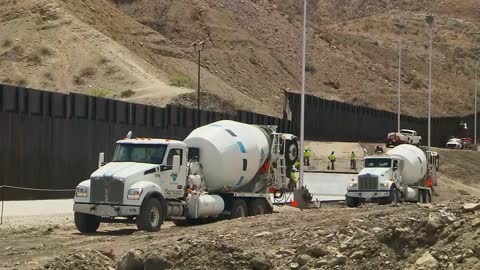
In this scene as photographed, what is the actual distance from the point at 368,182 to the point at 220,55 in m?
67.9

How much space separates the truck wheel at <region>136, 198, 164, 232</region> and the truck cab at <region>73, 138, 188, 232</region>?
4.2 inches

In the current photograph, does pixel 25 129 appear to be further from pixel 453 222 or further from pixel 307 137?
pixel 307 137

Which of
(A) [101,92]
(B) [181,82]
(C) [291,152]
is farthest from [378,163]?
(B) [181,82]

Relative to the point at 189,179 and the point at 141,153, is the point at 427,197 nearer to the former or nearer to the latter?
the point at 189,179

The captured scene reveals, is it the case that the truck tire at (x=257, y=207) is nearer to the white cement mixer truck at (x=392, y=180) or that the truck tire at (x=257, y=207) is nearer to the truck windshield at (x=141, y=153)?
the truck windshield at (x=141, y=153)

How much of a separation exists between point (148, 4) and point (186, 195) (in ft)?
322

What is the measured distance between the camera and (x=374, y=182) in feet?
136

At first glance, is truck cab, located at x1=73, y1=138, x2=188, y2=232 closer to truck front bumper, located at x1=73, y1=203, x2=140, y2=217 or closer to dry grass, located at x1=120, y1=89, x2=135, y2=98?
truck front bumper, located at x1=73, y1=203, x2=140, y2=217

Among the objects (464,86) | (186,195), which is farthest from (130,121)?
(464,86)

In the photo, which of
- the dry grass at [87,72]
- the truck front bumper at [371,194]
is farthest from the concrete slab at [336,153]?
the dry grass at [87,72]

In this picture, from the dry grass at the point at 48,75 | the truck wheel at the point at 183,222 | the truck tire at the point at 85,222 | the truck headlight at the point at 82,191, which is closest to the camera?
the truck headlight at the point at 82,191

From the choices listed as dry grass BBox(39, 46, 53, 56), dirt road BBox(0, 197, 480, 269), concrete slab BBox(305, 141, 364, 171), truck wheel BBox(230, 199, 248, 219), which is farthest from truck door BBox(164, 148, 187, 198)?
dry grass BBox(39, 46, 53, 56)

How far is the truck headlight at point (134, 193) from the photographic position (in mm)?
22703

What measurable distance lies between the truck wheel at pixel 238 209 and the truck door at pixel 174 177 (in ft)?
9.46
